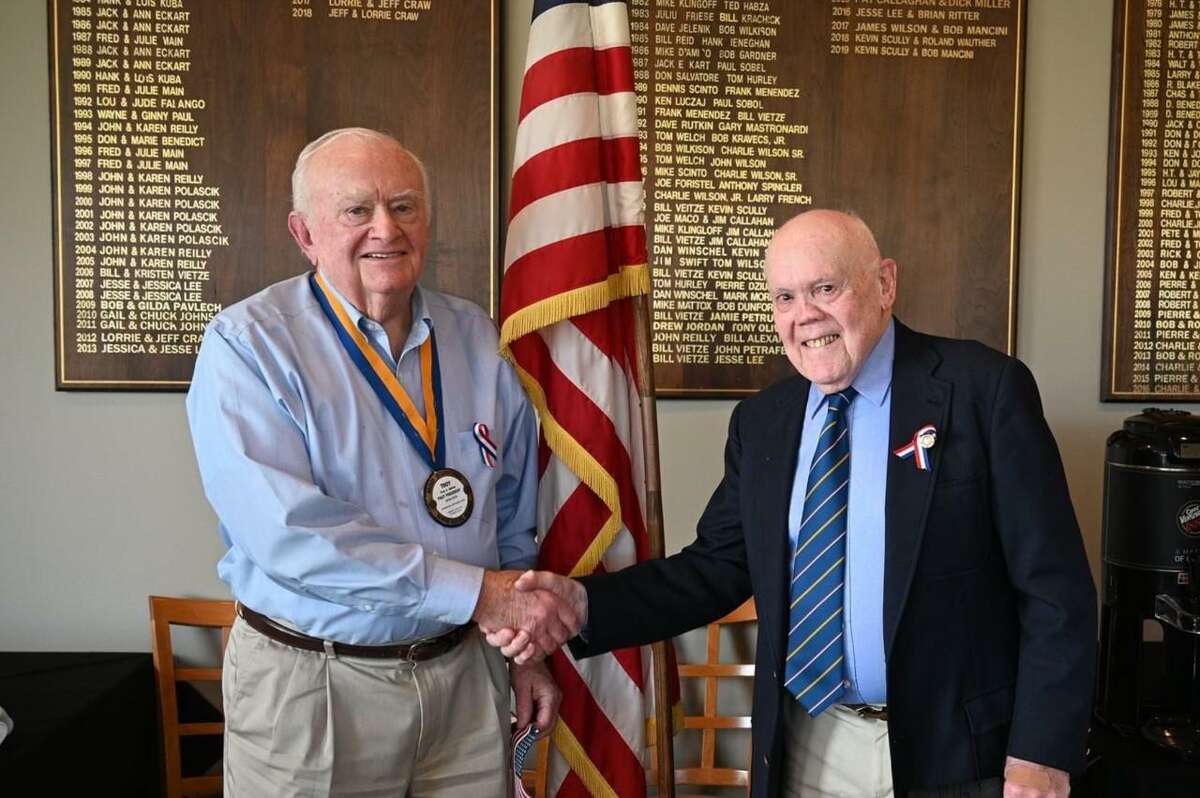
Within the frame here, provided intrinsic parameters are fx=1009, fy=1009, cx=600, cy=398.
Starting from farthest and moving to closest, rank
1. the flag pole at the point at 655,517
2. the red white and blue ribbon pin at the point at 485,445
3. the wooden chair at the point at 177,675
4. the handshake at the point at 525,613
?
the wooden chair at the point at 177,675 < the flag pole at the point at 655,517 < the red white and blue ribbon pin at the point at 485,445 < the handshake at the point at 525,613

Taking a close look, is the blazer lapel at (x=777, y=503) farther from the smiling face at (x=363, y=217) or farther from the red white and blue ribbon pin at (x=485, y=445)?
the smiling face at (x=363, y=217)

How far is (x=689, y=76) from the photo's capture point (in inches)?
112

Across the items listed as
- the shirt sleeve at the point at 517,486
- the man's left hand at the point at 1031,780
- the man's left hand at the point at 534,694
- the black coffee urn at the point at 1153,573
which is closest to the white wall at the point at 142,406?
the black coffee urn at the point at 1153,573

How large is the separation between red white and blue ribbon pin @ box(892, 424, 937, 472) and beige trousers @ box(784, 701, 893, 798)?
0.45 meters

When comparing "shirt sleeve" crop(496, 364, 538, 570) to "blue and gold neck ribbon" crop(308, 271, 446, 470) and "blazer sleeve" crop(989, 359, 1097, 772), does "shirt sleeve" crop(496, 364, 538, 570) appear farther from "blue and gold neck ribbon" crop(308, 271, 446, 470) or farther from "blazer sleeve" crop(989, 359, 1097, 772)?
"blazer sleeve" crop(989, 359, 1097, 772)

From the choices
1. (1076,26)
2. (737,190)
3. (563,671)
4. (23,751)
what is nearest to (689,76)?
(737,190)

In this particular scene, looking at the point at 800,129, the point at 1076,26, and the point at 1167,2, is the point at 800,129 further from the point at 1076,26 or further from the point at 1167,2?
the point at 1167,2

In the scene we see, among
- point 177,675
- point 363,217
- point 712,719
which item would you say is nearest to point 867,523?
point 363,217

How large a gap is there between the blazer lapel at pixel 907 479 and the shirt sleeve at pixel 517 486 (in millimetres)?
775

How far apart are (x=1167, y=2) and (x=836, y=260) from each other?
1963mm

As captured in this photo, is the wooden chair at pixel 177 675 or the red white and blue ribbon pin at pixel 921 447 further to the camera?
the wooden chair at pixel 177 675

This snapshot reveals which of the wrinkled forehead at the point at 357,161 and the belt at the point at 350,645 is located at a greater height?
the wrinkled forehead at the point at 357,161

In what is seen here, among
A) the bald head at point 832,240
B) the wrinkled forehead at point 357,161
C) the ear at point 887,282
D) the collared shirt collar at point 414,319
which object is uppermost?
the wrinkled forehead at point 357,161

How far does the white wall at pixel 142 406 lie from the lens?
9.27ft
